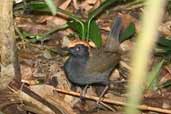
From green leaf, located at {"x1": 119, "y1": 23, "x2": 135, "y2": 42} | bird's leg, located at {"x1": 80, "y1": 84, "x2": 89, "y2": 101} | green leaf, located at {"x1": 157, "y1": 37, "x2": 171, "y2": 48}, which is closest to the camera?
bird's leg, located at {"x1": 80, "y1": 84, "x2": 89, "y2": 101}

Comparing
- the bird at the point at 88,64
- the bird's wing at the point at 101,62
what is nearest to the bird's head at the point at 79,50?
the bird at the point at 88,64

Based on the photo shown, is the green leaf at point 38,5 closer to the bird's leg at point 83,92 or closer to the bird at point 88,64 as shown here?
the bird at point 88,64

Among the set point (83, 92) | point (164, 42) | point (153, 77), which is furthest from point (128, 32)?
point (83, 92)

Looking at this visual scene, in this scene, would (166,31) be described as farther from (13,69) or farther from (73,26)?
(13,69)

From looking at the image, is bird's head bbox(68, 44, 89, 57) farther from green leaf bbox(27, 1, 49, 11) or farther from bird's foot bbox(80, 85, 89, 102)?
green leaf bbox(27, 1, 49, 11)

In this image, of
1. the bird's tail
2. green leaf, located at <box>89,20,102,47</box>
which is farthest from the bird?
green leaf, located at <box>89,20,102,47</box>

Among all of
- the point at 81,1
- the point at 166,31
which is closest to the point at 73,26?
the point at 81,1
